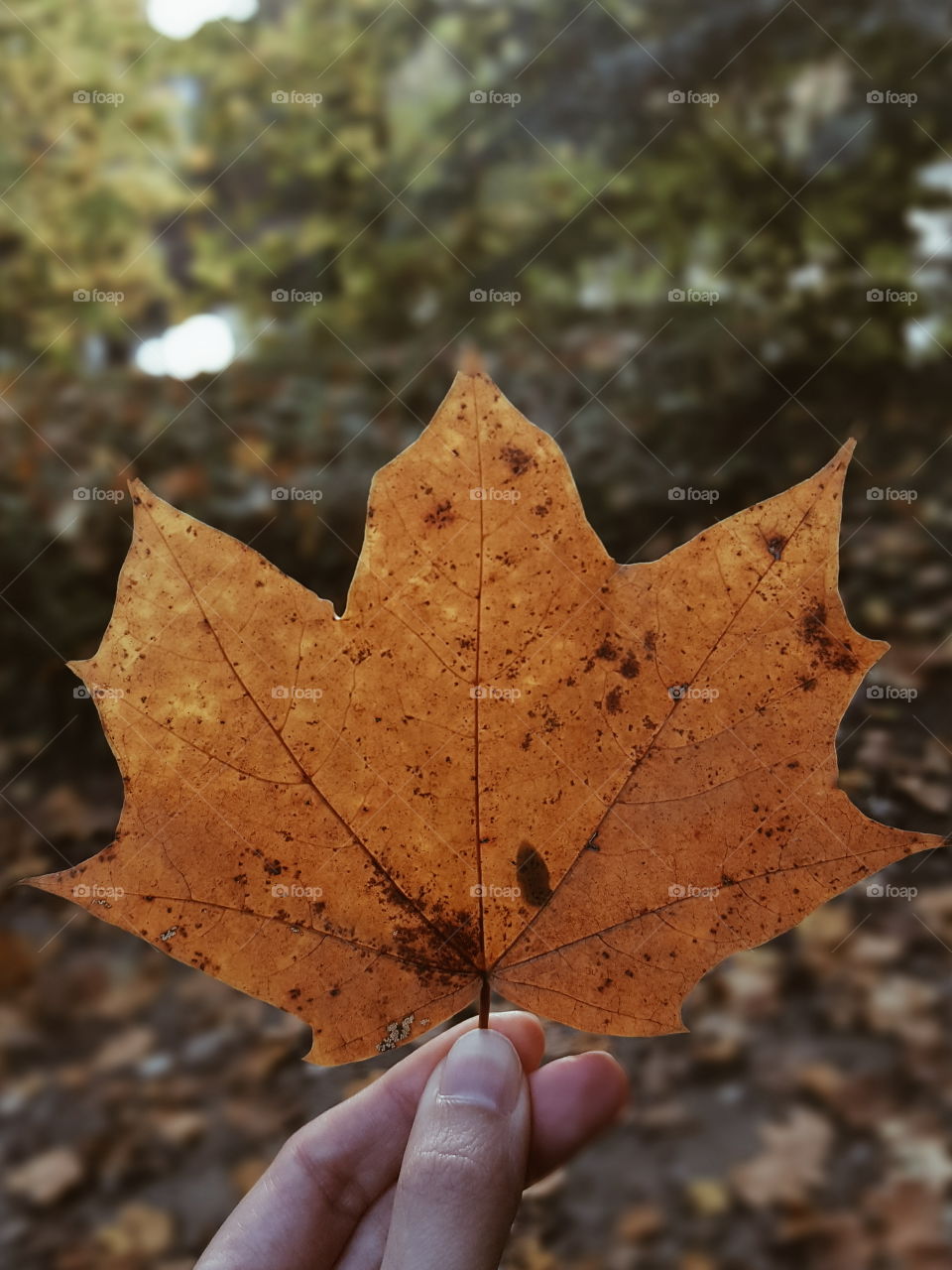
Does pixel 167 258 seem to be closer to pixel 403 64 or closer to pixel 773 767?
pixel 403 64

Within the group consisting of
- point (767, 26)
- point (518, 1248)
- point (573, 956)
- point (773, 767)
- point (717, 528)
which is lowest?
point (518, 1248)

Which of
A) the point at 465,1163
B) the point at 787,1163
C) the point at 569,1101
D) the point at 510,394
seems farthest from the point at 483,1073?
the point at 510,394

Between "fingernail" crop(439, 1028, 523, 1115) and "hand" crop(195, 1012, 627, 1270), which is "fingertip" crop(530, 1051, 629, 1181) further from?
"fingernail" crop(439, 1028, 523, 1115)

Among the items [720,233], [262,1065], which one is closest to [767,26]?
[720,233]

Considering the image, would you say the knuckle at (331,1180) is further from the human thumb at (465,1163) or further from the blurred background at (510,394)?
the blurred background at (510,394)

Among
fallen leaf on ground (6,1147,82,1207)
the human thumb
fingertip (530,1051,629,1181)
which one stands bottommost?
fallen leaf on ground (6,1147,82,1207)

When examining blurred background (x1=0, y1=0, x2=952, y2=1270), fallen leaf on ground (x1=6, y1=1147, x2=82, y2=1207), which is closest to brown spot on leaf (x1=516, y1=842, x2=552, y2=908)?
blurred background (x1=0, y1=0, x2=952, y2=1270)

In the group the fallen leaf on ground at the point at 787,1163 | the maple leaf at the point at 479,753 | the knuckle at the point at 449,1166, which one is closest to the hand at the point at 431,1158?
the knuckle at the point at 449,1166
